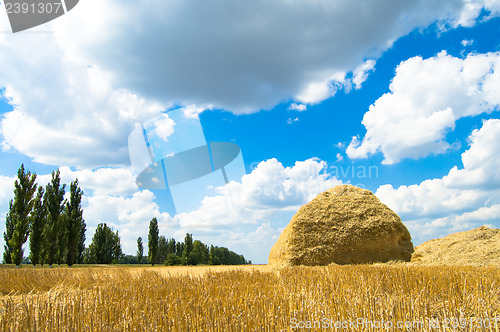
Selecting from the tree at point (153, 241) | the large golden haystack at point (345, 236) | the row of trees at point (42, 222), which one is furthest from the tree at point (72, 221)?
the large golden haystack at point (345, 236)

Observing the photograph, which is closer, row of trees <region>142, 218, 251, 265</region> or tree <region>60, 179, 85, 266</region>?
tree <region>60, 179, 85, 266</region>

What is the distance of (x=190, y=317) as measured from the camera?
2803 mm

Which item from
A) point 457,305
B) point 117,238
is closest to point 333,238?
point 457,305

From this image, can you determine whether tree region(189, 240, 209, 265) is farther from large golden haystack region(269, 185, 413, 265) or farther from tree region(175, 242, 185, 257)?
large golden haystack region(269, 185, 413, 265)

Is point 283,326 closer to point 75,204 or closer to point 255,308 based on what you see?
point 255,308

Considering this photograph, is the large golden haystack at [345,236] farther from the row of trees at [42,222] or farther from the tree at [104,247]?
the tree at [104,247]

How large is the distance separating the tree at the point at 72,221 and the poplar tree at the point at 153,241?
9.54 metres

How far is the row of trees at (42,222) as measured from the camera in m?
26.0

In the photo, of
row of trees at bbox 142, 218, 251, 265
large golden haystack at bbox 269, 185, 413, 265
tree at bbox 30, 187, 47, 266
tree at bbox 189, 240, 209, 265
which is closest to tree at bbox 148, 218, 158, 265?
row of trees at bbox 142, 218, 251, 265

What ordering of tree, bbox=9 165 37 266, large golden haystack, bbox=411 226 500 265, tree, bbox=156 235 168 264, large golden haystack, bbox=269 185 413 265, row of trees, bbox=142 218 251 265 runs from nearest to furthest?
large golden haystack, bbox=411 226 500 265 → large golden haystack, bbox=269 185 413 265 → tree, bbox=9 165 37 266 → row of trees, bbox=142 218 251 265 → tree, bbox=156 235 168 264

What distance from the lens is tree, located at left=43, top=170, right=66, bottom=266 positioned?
2652 centimetres

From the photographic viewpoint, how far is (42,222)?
26.8 metres

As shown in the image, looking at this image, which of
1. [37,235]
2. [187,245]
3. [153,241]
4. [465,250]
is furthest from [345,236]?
[153,241]

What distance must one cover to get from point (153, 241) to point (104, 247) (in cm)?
677
